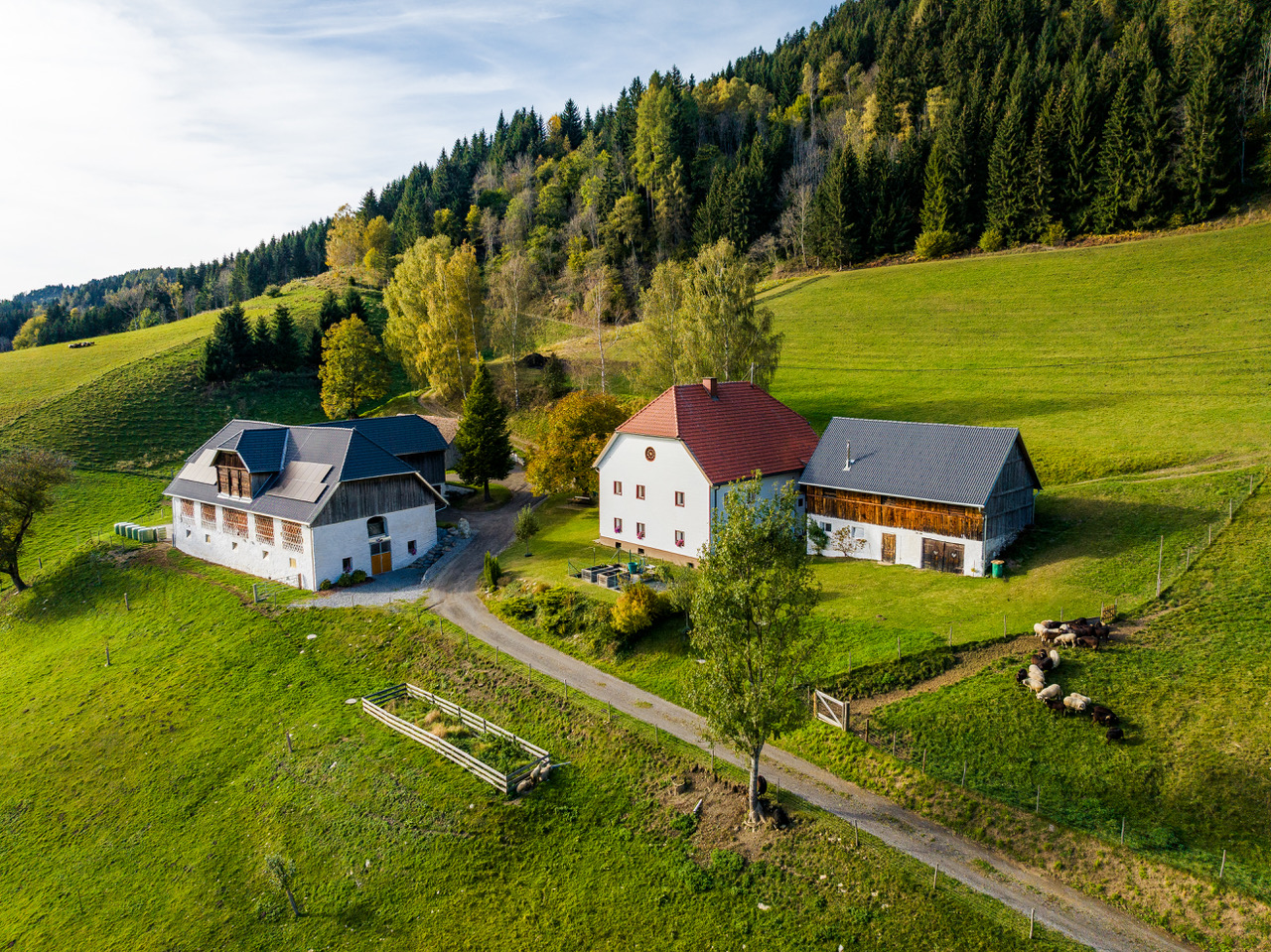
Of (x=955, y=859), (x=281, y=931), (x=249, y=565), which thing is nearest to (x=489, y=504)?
(x=249, y=565)

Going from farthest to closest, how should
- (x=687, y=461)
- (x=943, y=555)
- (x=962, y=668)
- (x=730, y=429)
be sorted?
(x=730, y=429), (x=687, y=461), (x=943, y=555), (x=962, y=668)

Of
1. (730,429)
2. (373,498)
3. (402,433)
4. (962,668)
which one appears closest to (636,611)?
(962,668)

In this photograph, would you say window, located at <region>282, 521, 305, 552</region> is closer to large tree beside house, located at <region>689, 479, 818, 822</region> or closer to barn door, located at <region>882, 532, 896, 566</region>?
large tree beside house, located at <region>689, 479, 818, 822</region>

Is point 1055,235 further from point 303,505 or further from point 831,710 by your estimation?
point 303,505

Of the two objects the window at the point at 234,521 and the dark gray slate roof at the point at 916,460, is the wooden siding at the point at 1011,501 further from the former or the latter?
the window at the point at 234,521

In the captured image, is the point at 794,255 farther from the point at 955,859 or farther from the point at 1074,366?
the point at 955,859

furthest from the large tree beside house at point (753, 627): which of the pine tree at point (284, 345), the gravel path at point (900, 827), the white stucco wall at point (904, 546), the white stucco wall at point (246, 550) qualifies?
the pine tree at point (284, 345)

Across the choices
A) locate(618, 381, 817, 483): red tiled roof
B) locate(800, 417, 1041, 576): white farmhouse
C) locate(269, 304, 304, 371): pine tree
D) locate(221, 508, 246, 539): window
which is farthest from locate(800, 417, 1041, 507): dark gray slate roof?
locate(269, 304, 304, 371): pine tree
